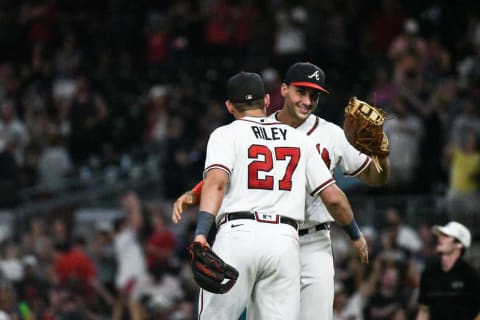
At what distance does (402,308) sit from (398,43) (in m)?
4.80

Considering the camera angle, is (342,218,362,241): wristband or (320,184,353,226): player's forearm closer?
(320,184,353,226): player's forearm

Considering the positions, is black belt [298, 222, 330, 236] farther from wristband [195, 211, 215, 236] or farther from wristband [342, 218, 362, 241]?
wristband [195, 211, 215, 236]

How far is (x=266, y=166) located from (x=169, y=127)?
985cm

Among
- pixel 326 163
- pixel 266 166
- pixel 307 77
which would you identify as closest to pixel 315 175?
pixel 266 166

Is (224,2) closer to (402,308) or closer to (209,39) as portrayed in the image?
(209,39)

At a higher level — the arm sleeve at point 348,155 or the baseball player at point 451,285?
the arm sleeve at point 348,155

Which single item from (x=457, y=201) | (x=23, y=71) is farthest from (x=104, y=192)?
(x=457, y=201)

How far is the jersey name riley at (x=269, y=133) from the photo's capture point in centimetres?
836

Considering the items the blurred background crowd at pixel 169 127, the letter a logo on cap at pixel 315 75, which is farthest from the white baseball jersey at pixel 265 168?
the blurred background crowd at pixel 169 127

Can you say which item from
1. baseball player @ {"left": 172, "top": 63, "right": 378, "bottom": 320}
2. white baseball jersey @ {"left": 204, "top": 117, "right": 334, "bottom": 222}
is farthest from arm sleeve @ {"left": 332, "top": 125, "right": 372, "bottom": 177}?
white baseball jersey @ {"left": 204, "top": 117, "right": 334, "bottom": 222}

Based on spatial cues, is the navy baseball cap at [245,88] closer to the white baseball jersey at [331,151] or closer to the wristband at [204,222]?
the white baseball jersey at [331,151]

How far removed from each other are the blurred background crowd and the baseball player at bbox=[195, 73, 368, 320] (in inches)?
197

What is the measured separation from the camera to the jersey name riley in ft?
27.4

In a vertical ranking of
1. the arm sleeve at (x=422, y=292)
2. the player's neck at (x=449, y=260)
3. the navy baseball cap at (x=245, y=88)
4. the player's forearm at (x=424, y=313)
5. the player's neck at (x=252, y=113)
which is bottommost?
the player's forearm at (x=424, y=313)
